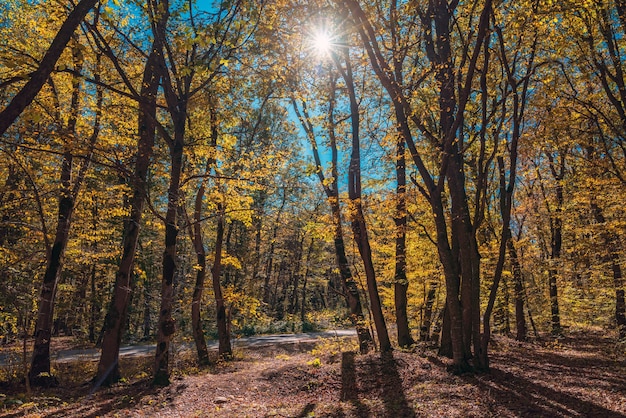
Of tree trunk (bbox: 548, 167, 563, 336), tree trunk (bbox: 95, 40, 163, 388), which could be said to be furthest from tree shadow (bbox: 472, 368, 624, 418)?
tree trunk (bbox: 548, 167, 563, 336)

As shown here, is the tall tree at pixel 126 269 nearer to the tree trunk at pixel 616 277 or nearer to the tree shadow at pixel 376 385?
the tree shadow at pixel 376 385

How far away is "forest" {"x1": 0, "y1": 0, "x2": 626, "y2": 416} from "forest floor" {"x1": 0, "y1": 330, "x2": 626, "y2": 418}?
264 millimetres

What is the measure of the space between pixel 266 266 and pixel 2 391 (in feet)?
80.5

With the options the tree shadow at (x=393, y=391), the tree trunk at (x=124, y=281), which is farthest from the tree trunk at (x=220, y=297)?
the tree shadow at (x=393, y=391)

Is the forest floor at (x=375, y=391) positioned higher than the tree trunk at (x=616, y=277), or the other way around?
the tree trunk at (x=616, y=277)

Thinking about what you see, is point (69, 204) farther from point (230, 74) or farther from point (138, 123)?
point (230, 74)

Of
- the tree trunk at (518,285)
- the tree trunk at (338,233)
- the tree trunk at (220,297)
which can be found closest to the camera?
the tree trunk at (338,233)

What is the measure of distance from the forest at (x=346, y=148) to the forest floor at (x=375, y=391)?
26cm

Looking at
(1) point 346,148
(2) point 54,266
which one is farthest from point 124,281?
(1) point 346,148

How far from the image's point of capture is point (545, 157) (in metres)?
16.5

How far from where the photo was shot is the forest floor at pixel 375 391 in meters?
5.55

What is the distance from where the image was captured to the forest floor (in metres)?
5.55

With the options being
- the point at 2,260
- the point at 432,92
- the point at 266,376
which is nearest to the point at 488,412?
the point at 266,376

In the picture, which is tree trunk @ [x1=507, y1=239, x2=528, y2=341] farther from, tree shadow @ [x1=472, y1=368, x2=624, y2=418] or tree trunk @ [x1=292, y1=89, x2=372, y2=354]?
tree shadow @ [x1=472, y1=368, x2=624, y2=418]
